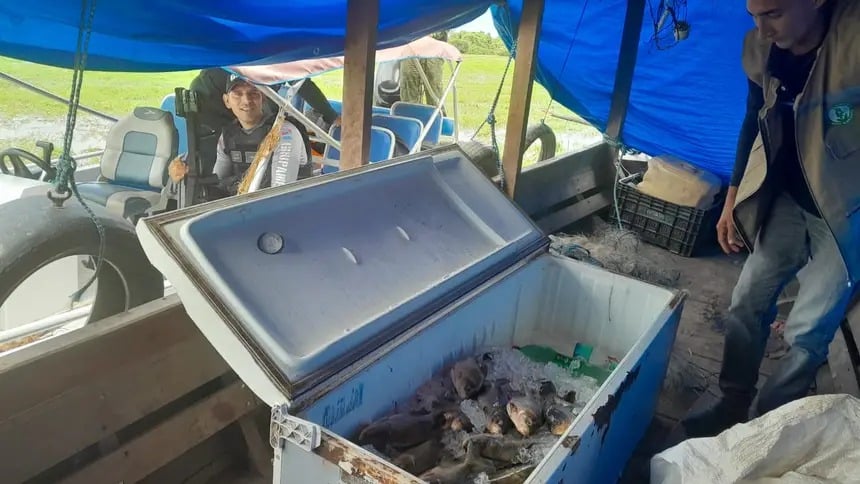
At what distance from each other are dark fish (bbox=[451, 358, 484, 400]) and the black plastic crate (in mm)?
2855

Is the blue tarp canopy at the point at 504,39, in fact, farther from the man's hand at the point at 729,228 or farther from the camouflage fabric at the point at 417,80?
the camouflage fabric at the point at 417,80

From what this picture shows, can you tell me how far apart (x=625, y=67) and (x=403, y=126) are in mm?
2177

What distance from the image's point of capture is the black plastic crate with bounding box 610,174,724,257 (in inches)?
161

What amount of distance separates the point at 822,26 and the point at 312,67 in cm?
354

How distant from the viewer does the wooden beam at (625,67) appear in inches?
148

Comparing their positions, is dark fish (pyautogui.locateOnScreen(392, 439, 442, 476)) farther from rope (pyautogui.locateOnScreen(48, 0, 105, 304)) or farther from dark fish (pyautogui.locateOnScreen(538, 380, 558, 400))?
rope (pyautogui.locateOnScreen(48, 0, 105, 304))

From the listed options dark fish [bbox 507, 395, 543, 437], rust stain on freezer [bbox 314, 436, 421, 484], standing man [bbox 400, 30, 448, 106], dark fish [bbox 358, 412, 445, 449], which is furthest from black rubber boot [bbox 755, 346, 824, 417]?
standing man [bbox 400, 30, 448, 106]

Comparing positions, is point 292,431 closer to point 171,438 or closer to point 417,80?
point 171,438

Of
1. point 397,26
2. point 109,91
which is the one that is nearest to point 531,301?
point 397,26

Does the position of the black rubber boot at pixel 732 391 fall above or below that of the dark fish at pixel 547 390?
below

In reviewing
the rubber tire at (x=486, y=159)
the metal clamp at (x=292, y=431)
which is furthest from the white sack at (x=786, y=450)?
the rubber tire at (x=486, y=159)

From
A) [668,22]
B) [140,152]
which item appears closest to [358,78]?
[668,22]

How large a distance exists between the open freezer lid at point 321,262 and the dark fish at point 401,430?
0.75 feet

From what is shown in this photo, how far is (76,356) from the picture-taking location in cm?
154
